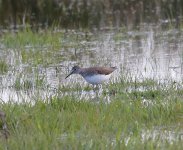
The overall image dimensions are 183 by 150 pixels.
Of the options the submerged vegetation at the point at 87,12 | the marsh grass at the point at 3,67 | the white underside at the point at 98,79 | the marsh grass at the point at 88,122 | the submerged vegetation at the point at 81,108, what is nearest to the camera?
the marsh grass at the point at 88,122

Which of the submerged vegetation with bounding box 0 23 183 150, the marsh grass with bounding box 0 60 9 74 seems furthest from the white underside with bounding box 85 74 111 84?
the marsh grass with bounding box 0 60 9 74

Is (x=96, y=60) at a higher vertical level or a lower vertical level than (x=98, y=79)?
higher

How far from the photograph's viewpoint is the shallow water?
10656mm

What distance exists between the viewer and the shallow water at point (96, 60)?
10.7 meters

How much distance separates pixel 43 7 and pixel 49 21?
2.82 m

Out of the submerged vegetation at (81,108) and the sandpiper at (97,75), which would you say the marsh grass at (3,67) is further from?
the sandpiper at (97,75)

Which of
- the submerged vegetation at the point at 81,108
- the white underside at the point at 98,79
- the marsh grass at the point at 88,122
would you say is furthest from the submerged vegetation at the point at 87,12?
the marsh grass at the point at 88,122

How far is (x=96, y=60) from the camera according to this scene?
12906mm

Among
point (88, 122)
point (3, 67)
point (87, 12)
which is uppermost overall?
point (87, 12)

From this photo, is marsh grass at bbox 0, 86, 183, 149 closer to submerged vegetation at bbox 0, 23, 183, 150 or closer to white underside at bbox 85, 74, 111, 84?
submerged vegetation at bbox 0, 23, 183, 150

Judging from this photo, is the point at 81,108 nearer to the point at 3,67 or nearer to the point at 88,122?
the point at 88,122

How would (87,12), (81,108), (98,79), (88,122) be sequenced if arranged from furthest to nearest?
(87,12) < (98,79) < (81,108) < (88,122)

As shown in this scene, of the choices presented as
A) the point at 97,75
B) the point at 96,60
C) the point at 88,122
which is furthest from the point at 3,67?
the point at 88,122

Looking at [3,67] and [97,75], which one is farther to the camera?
[3,67]
